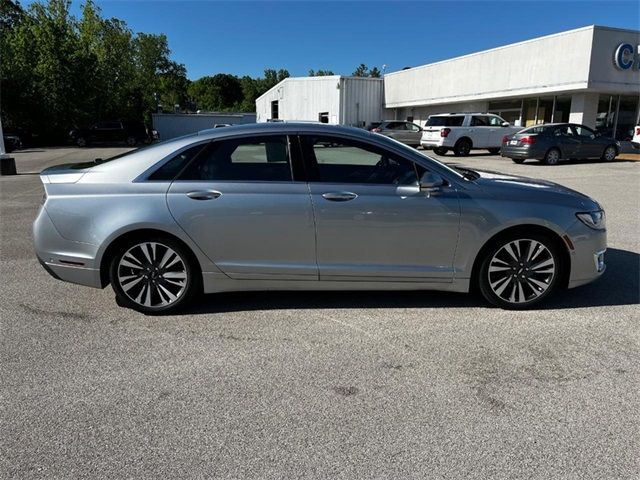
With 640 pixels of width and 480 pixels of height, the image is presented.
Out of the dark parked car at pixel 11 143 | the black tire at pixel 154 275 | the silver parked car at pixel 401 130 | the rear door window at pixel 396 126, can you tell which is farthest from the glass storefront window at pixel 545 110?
the dark parked car at pixel 11 143

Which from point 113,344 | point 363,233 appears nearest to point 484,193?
point 363,233

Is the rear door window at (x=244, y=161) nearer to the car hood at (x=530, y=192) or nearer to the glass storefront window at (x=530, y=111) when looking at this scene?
the car hood at (x=530, y=192)

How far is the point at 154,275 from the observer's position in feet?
14.0

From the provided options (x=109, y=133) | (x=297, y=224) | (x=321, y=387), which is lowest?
(x=321, y=387)

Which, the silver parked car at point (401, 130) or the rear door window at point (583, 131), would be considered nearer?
the rear door window at point (583, 131)

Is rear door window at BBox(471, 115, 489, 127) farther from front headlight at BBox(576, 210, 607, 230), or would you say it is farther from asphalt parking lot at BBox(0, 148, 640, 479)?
front headlight at BBox(576, 210, 607, 230)

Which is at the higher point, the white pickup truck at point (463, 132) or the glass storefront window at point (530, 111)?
the glass storefront window at point (530, 111)

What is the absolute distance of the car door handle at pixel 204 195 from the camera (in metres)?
4.14

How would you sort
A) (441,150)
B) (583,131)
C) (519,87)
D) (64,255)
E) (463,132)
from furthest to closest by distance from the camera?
(519,87) → (441,150) → (463,132) → (583,131) → (64,255)

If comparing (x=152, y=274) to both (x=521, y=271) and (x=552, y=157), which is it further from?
(x=552, y=157)

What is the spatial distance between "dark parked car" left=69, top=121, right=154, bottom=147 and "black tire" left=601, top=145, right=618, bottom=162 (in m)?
29.0

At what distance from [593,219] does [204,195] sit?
3.38m

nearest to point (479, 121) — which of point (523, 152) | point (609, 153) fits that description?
point (523, 152)

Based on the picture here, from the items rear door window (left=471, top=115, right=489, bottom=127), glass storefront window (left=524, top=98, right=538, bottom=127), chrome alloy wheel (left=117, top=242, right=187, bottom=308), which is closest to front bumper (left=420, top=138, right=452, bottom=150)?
rear door window (left=471, top=115, right=489, bottom=127)
